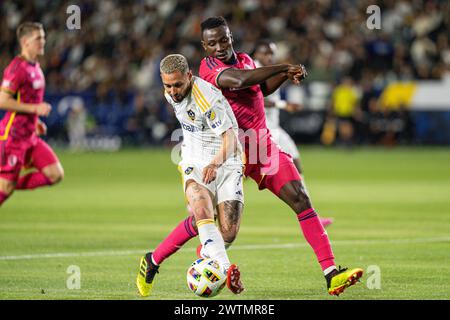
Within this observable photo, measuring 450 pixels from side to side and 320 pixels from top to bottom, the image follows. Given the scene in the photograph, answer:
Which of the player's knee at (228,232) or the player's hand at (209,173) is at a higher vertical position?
the player's hand at (209,173)

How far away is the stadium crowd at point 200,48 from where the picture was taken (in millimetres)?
31688

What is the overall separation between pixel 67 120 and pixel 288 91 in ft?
22.8

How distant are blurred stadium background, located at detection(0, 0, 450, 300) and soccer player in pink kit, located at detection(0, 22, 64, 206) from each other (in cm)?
86

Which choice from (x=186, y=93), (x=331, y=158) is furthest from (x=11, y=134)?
(x=331, y=158)

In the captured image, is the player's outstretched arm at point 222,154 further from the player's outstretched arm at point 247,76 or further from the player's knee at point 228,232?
the player's knee at point 228,232

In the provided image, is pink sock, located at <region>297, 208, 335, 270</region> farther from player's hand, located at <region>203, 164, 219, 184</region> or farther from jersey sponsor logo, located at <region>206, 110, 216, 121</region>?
Result: jersey sponsor logo, located at <region>206, 110, 216, 121</region>

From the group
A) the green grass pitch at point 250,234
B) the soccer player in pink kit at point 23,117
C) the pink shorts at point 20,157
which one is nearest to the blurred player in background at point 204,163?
the green grass pitch at point 250,234

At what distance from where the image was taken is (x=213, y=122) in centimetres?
855

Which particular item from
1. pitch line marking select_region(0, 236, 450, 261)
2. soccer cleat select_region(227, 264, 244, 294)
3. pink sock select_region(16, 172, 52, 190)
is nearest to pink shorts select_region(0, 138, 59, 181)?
pink sock select_region(16, 172, 52, 190)

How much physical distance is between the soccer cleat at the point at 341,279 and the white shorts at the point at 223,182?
104 centimetres

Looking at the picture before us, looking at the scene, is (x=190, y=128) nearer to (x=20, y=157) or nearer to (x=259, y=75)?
(x=259, y=75)

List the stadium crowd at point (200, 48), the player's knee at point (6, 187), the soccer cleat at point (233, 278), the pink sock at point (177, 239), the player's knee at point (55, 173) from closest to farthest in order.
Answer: the soccer cleat at point (233, 278) < the pink sock at point (177, 239) < the player's knee at point (6, 187) < the player's knee at point (55, 173) < the stadium crowd at point (200, 48)

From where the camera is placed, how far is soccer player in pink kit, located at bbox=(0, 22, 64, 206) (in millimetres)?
12398

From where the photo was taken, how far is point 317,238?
8.82 metres
